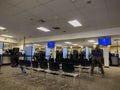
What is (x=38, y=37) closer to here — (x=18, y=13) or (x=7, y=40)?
(x=7, y=40)

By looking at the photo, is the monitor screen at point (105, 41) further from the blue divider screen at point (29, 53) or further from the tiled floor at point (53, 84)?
the blue divider screen at point (29, 53)

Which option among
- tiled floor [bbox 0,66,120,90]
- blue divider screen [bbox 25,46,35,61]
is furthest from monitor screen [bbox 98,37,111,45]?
blue divider screen [bbox 25,46,35,61]

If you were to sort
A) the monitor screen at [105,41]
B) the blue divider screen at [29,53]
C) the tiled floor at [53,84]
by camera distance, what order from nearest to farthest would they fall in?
the tiled floor at [53,84], the monitor screen at [105,41], the blue divider screen at [29,53]

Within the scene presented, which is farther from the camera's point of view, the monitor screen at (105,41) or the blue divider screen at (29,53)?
the blue divider screen at (29,53)

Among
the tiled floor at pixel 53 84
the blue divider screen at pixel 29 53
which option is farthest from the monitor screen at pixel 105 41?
the blue divider screen at pixel 29 53

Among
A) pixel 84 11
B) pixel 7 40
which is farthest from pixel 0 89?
pixel 7 40

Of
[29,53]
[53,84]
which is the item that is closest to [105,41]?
[53,84]

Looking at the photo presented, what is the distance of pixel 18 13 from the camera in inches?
→ 187

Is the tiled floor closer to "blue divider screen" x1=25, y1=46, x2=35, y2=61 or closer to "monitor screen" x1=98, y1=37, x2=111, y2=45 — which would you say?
"monitor screen" x1=98, y1=37, x2=111, y2=45

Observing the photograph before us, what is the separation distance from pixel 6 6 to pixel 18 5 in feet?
1.68

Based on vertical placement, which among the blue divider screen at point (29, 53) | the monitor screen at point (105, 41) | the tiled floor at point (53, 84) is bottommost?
the tiled floor at point (53, 84)

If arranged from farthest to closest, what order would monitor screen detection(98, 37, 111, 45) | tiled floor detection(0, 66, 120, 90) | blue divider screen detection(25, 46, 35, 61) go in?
blue divider screen detection(25, 46, 35, 61), monitor screen detection(98, 37, 111, 45), tiled floor detection(0, 66, 120, 90)

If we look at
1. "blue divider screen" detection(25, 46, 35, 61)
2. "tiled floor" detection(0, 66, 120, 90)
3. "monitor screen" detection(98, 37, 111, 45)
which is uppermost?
"monitor screen" detection(98, 37, 111, 45)

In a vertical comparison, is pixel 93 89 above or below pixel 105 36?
below
